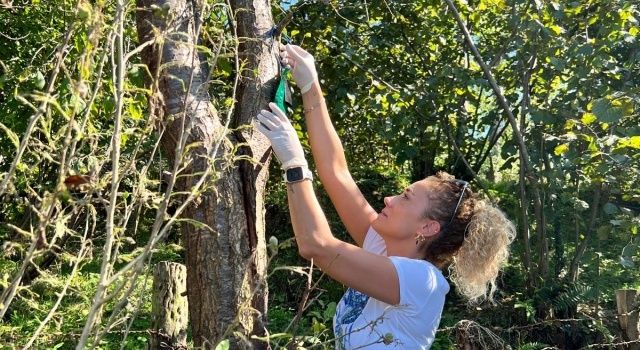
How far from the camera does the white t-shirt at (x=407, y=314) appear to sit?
2.26 metres

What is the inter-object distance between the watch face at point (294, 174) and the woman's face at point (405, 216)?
38cm

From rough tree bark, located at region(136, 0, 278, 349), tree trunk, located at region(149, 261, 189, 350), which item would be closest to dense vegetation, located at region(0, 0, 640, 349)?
tree trunk, located at region(149, 261, 189, 350)

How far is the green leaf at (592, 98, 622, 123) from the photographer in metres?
3.12

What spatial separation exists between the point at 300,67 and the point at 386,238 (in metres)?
0.66

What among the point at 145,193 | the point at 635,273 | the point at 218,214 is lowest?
the point at 635,273

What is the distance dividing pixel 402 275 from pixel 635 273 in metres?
4.33

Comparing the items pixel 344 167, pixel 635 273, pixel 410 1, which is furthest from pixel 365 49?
pixel 344 167

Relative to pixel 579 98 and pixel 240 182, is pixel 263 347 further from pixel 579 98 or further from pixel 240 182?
pixel 579 98

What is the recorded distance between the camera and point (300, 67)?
2.54 m

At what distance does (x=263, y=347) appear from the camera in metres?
2.39

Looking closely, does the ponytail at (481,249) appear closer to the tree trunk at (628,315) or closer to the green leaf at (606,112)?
the green leaf at (606,112)

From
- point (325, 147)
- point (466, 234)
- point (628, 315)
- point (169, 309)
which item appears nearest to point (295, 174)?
point (325, 147)

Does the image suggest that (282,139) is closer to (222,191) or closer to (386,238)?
(222,191)

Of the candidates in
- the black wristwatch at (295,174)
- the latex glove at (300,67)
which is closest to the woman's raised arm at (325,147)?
the latex glove at (300,67)
